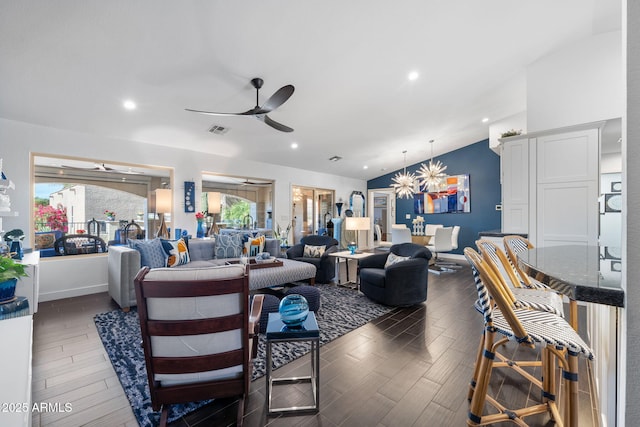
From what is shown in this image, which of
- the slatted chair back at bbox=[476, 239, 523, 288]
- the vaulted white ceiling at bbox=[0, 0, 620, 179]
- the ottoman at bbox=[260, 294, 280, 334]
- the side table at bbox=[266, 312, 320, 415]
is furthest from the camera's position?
the ottoman at bbox=[260, 294, 280, 334]

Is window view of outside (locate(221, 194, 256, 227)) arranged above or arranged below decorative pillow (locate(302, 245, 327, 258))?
above

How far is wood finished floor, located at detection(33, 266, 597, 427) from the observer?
1671 millimetres

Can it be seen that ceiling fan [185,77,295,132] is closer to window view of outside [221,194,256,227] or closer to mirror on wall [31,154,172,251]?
mirror on wall [31,154,172,251]

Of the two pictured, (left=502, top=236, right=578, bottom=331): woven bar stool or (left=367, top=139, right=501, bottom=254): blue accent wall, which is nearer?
(left=502, top=236, right=578, bottom=331): woven bar stool

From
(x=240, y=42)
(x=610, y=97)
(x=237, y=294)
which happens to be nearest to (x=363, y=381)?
(x=237, y=294)

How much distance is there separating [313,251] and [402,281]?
1861mm

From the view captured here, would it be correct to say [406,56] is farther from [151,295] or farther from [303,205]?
[303,205]

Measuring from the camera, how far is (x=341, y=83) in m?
3.91

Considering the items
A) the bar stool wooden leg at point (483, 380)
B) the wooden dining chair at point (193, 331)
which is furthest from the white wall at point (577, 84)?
the wooden dining chair at point (193, 331)

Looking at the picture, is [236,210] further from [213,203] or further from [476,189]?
[476,189]

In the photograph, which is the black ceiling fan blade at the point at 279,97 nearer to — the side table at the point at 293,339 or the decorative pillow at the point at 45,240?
the side table at the point at 293,339

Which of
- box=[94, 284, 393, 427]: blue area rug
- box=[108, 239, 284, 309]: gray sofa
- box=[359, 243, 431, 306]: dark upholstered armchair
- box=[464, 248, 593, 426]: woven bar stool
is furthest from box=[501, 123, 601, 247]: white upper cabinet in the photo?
box=[108, 239, 284, 309]: gray sofa

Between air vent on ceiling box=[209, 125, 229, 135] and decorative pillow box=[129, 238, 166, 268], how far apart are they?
2.13m

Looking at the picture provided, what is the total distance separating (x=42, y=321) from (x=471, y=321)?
508cm
